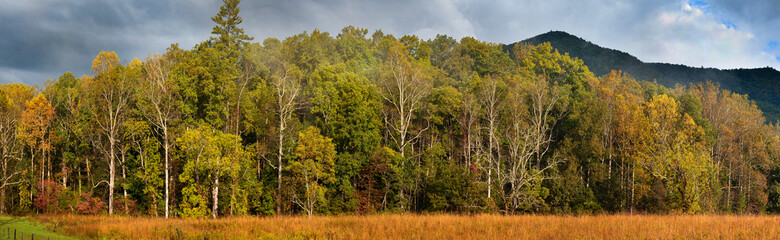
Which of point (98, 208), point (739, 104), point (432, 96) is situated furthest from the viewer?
point (739, 104)

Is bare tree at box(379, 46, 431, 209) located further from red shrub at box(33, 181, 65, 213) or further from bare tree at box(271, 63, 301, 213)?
red shrub at box(33, 181, 65, 213)

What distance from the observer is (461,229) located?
1612 centimetres

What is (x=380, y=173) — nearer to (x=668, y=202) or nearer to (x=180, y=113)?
(x=180, y=113)

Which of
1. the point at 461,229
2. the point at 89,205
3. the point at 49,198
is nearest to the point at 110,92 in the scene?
the point at 89,205

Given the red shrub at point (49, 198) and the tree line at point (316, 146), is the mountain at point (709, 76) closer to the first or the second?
the tree line at point (316, 146)

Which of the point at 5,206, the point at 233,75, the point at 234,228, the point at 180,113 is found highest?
the point at 233,75

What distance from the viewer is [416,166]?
47312 millimetres

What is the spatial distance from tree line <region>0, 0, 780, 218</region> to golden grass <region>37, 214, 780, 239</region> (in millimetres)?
13774

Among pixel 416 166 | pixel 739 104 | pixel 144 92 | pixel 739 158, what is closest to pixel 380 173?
pixel 416 166

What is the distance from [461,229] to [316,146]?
23.1 metres

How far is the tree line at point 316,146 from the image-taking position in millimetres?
37812

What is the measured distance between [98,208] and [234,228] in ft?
99.3

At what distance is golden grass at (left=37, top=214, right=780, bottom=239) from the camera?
13836 mm

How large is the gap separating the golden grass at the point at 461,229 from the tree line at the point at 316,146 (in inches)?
542
